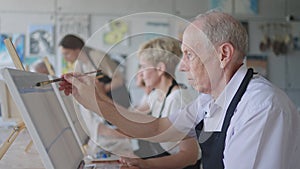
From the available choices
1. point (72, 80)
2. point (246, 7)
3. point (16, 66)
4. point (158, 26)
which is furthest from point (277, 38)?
point (16, 66)

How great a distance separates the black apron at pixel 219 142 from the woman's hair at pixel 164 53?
2.11ft

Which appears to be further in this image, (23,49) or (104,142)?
(23,49)

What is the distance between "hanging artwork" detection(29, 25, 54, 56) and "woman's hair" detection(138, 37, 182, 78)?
7.11 feet

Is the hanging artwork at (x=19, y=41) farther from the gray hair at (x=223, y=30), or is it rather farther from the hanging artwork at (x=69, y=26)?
the gray hair at (x=223, y=30)

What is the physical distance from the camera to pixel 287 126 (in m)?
0.84

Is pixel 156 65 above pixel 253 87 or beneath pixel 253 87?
beneath

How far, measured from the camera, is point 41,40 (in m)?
3.64

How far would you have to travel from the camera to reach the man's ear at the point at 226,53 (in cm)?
94

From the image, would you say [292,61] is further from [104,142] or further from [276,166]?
[276,166]

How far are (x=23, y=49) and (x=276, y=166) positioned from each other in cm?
323

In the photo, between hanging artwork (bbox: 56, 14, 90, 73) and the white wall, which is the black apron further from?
hanging artwork (bbox: 56, 14, 90, 73)

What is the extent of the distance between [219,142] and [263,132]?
17 cm

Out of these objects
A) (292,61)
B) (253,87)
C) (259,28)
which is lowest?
(292,61)

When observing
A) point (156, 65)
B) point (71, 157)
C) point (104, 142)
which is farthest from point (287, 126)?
point (104, 142)
